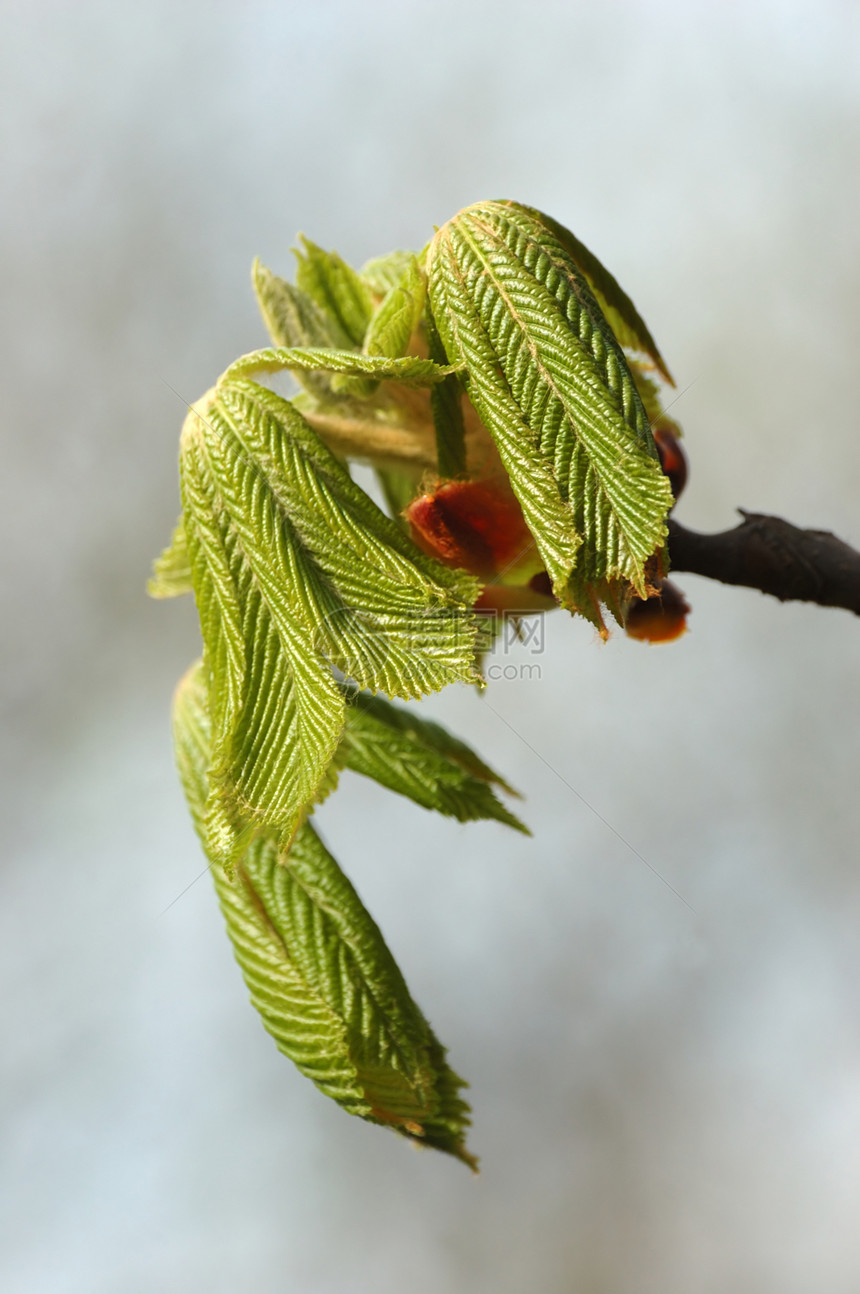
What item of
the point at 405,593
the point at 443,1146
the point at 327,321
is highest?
the point at 327,321

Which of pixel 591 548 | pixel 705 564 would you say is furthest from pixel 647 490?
pixel 705 564

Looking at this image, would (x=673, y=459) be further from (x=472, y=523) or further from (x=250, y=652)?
(x=250, y=652)

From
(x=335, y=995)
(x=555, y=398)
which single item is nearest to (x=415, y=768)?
(x=335, y=995)

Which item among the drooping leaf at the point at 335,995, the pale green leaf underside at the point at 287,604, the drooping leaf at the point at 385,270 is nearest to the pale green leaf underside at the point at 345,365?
the pale green leaf underside at the point at 287,604

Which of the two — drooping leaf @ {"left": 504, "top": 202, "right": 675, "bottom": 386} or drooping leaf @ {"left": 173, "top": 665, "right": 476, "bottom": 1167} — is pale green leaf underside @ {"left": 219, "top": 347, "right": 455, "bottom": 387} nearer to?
drooping leaf @ {"left": 504, "top": 202, "right": 675, "bottom": 386}

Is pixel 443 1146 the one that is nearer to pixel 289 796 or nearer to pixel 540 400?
pixel 289 796

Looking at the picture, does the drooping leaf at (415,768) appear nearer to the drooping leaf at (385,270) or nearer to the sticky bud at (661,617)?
the sticky bud at (661,617)
